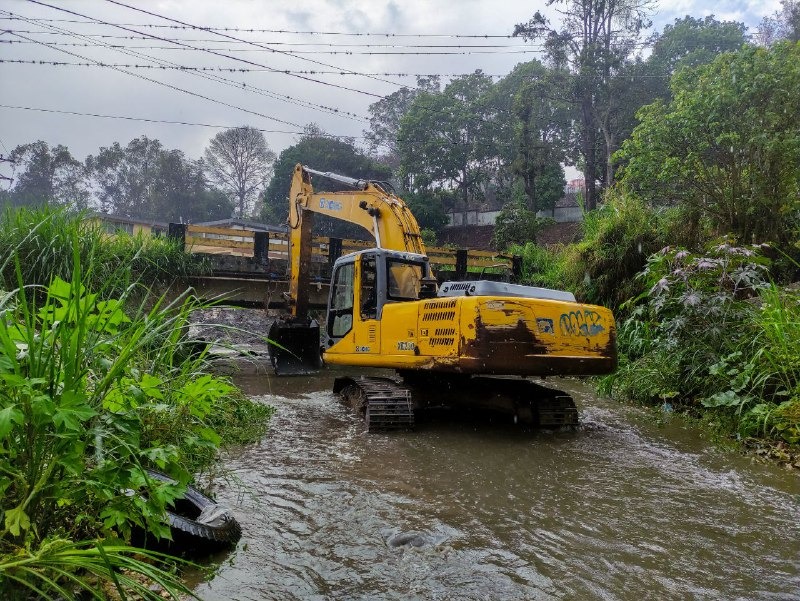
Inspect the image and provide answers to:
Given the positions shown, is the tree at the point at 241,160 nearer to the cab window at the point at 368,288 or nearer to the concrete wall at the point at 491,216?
the concrete wall at the point at 491,216

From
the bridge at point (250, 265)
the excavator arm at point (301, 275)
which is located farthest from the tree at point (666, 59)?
the excavator arm at point (301, 275)

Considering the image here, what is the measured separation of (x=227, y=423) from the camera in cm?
568

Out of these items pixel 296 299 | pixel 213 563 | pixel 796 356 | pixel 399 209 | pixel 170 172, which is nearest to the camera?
pixel 213 563

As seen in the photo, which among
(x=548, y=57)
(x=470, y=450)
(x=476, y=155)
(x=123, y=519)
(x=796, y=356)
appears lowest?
(x=470, y=450)

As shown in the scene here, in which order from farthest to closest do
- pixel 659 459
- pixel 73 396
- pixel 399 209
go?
pixel 399 209 → pixel 659 459 → pixel 73 396

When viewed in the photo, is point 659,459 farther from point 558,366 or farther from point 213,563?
point 213,563

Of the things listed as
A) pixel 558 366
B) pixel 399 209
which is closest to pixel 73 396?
pixel 558 366

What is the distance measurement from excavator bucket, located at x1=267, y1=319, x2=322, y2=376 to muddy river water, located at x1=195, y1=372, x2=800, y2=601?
441 centimetres

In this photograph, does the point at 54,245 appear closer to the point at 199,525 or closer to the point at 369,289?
the point at 369,289

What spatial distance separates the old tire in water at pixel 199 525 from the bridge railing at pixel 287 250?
8317 mm

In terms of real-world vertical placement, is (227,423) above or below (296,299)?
below

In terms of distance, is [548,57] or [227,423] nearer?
[227,423]

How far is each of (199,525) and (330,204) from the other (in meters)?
7.44

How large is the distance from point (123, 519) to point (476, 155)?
3581cm
